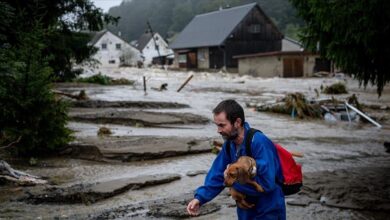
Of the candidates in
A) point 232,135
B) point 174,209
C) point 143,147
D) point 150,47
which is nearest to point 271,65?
point 143,147

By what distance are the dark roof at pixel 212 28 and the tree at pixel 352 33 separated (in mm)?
51215

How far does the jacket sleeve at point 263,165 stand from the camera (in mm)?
3438

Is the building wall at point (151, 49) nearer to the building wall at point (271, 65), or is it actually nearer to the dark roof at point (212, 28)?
the dark roof at point (212, 28)

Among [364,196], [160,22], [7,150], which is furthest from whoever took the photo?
[160,22]

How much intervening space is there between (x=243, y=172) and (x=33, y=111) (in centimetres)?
650

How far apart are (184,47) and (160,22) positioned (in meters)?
62.1

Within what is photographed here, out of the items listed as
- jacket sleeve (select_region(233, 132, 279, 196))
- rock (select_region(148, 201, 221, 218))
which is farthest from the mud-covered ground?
jacket sleeve (select_region(233, 132, 279, 196))

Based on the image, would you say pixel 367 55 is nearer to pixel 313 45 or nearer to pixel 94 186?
pixel 313 45

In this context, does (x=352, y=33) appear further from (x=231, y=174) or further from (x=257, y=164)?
(x=231, y=174)

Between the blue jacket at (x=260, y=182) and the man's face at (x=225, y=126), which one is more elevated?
the man's face at (x=225, y=126)

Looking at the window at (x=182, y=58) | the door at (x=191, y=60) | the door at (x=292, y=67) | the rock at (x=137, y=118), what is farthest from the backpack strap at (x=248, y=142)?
the window at (x=182, y=58)

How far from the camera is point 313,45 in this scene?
936 cm

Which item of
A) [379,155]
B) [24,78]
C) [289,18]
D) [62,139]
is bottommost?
[379,155]

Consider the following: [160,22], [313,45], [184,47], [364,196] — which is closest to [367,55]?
[313,45]
